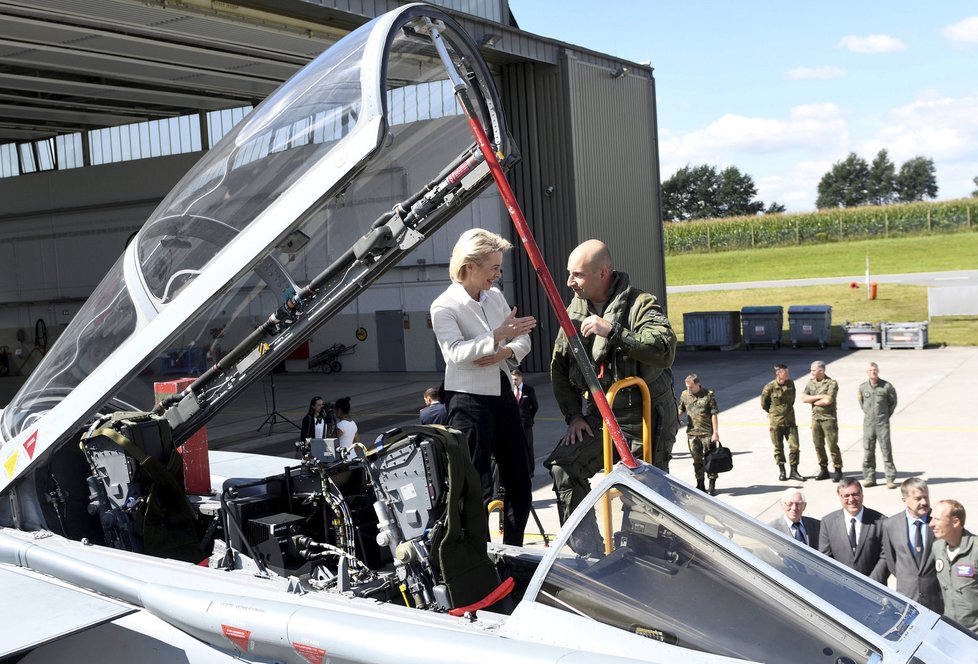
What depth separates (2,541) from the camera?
15.3 feet

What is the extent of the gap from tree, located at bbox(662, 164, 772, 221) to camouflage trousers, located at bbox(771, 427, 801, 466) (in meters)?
88.2

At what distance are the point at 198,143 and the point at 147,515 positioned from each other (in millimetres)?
25735

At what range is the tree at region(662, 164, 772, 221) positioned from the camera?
9844 cm

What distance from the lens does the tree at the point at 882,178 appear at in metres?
101

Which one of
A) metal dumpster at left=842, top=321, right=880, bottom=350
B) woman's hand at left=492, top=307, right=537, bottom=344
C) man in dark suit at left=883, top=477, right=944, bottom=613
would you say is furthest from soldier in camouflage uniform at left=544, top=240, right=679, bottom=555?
metal dumpster at left=842, top=321, right=880, bottom=350

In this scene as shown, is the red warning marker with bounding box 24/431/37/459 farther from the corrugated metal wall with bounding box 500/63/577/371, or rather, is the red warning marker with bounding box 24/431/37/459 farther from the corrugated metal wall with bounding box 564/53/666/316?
the corrugated metal wall with bounding box 564/53/666/316

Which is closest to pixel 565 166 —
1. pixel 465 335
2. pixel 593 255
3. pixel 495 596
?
pixel 593 255

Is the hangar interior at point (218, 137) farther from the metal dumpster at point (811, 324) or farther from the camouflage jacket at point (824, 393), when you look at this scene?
the camouflage jacket at point (824, 393)

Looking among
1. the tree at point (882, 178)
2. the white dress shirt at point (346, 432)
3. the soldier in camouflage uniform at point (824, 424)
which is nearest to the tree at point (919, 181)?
the tree at point (882, 178)

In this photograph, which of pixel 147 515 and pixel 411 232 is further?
pixel 147 515

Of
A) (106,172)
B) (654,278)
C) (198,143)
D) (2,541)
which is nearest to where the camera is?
(2,541)

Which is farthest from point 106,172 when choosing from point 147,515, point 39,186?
point 147,515

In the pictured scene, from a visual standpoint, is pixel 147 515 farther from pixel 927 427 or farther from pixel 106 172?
pixel 106 172

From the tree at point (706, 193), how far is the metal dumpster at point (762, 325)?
70.8m
